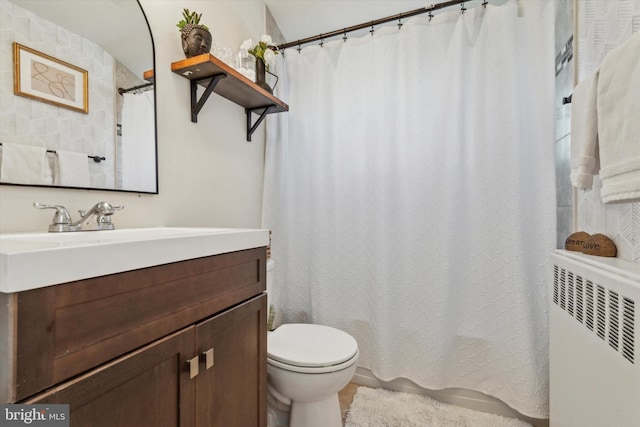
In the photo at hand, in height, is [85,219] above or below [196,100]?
below

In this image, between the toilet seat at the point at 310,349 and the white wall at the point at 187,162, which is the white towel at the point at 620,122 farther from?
the white wall at the point at 187,162

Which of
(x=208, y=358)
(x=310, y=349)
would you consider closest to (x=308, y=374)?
(x=310, y=349)

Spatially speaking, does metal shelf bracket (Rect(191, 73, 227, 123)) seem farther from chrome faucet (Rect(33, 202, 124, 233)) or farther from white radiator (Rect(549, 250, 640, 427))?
white radiator (Rect(549, 250, 640, 427))

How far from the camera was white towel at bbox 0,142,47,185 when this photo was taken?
2.55 ft

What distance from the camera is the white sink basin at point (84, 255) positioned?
0.42 m

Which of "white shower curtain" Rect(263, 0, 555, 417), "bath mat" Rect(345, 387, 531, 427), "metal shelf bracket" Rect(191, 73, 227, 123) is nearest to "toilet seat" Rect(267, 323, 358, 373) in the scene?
"white shower curtain" Rect(263, 0, 555, 417)

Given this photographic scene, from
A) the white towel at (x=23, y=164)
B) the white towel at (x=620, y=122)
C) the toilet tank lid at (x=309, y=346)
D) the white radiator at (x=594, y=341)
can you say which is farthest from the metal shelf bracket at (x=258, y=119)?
the white radiator at (x=594, y=341)

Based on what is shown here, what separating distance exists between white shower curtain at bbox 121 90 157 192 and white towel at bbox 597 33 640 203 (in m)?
1.48

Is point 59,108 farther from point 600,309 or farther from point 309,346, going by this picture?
point 600,309

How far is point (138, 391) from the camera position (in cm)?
60

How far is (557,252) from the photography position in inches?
44.6

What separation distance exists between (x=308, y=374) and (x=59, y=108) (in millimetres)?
1250

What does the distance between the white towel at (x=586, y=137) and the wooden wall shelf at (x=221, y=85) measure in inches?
50.9

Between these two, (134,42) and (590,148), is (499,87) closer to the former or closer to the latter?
(590,148)
